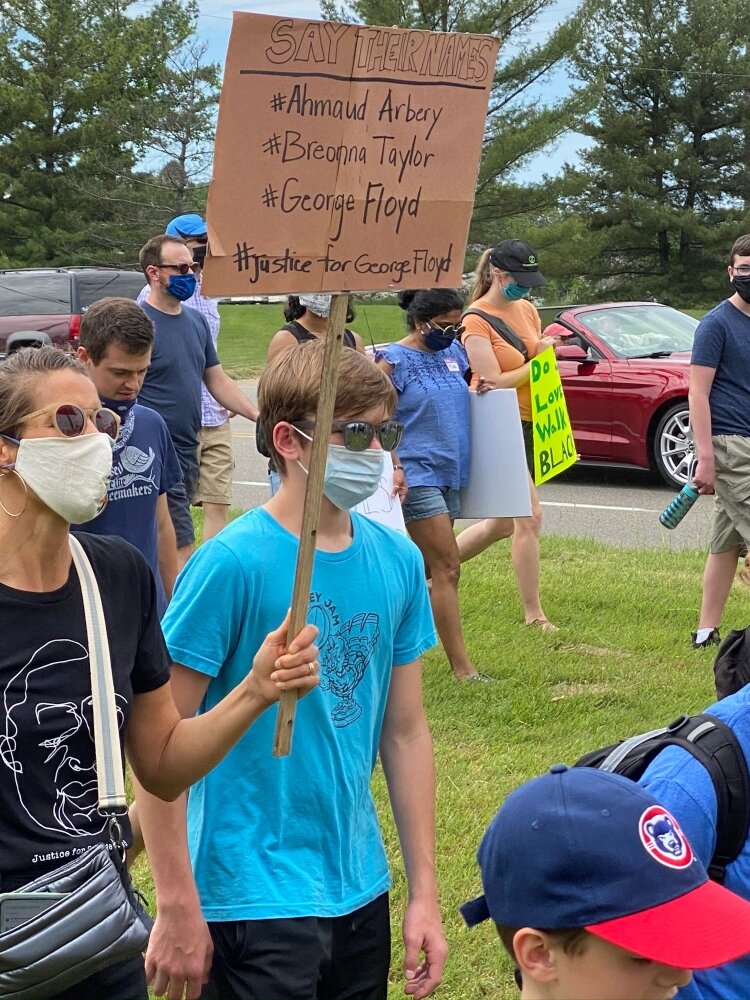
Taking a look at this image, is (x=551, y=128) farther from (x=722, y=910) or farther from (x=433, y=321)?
(x=722, y=910)

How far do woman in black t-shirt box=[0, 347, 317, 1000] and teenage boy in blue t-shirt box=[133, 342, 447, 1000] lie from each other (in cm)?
11

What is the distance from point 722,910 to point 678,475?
10726 mm

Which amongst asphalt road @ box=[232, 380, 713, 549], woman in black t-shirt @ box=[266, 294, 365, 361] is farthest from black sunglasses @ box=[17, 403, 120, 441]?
asphalt road @ box=[232, 380, 713, 549]

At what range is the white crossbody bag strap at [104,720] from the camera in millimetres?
2449

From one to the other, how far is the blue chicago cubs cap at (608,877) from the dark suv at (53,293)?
58.3 feet

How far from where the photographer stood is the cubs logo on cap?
1.93 metres

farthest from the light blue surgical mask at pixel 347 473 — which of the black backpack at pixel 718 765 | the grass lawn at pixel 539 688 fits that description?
the grass lawn at pixel 539 688

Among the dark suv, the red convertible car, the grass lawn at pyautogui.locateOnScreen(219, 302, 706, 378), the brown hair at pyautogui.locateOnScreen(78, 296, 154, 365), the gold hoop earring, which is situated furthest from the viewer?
the grass lawn at pyautogui.locateOnScreen(219, 302, 706, 378)

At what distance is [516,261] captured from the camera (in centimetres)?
758

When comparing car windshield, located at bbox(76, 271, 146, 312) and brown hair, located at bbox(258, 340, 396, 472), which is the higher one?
brown hair, located at bbox(258, 340, 396, 472)

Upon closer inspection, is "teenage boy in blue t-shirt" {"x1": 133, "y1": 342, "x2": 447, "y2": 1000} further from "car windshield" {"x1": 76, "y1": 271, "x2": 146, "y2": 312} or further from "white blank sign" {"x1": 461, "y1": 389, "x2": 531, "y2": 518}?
"car windshield" {"x1": 76, "y1": 271, "x2": 146, "y2": 312}

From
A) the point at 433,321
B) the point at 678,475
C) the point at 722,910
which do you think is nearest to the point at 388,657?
the point at 722,910

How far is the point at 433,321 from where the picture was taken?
6562mm

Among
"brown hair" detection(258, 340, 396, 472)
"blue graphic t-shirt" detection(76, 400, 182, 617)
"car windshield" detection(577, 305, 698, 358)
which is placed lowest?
"blue graphic t-shirt" detection(76, 400, 182, 617)
